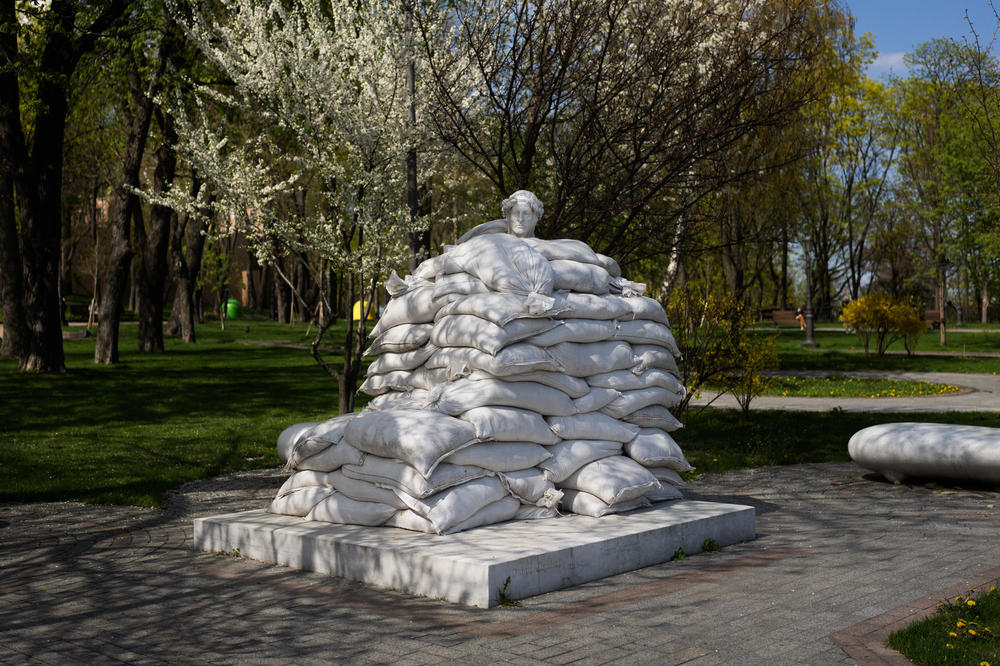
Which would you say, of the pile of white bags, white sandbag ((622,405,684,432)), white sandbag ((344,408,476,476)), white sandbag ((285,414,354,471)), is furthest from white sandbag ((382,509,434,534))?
white sandbag ((622,405,684,432))

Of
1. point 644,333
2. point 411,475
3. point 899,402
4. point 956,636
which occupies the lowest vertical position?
point 956,636

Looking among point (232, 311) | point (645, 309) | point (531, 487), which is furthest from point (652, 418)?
point (232, 311)

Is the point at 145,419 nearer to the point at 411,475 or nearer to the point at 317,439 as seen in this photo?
the point at 317,439

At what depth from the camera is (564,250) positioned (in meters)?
8.55

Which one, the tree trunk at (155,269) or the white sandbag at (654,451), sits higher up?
the tree trunk at (155,269)

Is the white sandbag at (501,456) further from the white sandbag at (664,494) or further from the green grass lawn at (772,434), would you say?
the green grass lawn at (772,434)

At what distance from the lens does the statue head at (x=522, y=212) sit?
28.4 ft

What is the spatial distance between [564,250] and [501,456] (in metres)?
2.13

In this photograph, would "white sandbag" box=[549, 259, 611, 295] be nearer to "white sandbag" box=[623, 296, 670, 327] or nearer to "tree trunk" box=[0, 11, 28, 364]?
"white sandbag" box=[623, 296, 670, 327]

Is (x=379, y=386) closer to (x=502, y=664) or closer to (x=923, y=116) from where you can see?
(x=502, y=664)

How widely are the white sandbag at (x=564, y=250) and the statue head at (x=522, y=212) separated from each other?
14 centimetres

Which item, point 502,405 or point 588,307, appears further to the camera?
point 588,307

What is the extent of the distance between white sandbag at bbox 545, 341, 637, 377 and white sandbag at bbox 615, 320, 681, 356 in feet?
0.27

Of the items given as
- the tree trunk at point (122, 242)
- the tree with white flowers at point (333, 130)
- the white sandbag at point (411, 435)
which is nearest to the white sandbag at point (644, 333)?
the white sandbag at point (411, 435)
